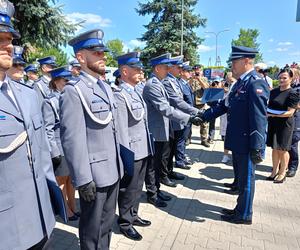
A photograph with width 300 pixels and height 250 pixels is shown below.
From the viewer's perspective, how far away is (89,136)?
2.49m

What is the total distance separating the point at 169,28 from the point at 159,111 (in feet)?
78.7

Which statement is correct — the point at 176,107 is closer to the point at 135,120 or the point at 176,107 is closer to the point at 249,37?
the point at 135,120

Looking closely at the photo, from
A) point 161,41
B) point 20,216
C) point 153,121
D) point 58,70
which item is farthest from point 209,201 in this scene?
point 161,41

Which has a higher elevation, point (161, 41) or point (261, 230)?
point (161, 41)

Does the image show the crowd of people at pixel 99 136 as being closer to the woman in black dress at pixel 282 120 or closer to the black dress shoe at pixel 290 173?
the woman in black dress at pixel 282 120

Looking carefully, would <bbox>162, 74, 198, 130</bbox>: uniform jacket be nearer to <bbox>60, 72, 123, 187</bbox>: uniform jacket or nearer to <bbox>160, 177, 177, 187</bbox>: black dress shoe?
<bbox>160, 177, 177, 187</bbox>: black dress shoe

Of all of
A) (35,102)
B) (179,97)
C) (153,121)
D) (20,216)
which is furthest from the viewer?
(179,97)

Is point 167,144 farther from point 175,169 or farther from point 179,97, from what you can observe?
point 175,169

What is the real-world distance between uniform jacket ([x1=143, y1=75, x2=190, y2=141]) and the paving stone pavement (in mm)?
1172

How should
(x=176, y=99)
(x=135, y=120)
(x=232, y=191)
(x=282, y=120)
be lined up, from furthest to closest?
(x=282, y=120), (x=232, y=191), (x=176, y=99), (x=135, y=120)

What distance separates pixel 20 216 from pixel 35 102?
0.70 metres

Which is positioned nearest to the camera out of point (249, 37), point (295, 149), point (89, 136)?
point (89, 136)

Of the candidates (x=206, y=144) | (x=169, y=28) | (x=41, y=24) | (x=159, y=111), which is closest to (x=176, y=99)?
(x=159, y=111)

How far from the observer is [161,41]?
2706 cm
